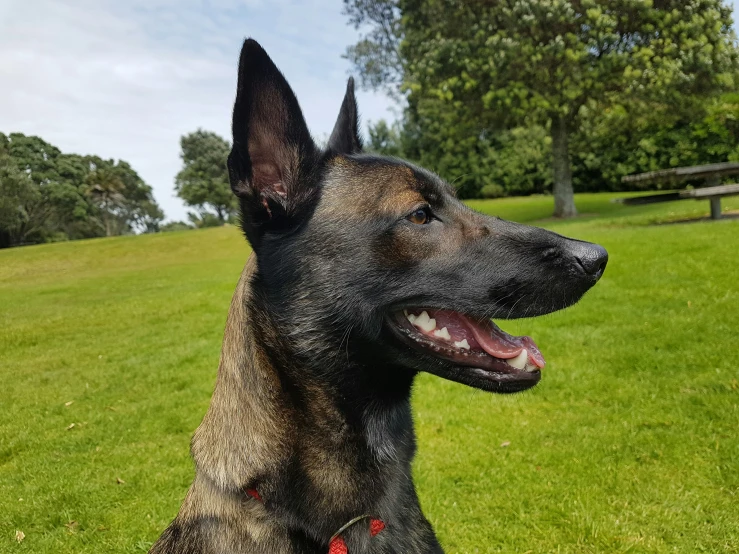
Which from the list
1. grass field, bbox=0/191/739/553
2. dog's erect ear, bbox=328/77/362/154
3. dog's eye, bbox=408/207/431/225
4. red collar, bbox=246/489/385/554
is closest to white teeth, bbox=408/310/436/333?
dog's eye, bbox=408/207/431/225

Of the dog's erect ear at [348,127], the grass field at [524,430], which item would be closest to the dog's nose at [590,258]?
the dog's erect ear at [348,127]

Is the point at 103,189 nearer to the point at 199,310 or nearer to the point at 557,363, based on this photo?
the point at 199,310

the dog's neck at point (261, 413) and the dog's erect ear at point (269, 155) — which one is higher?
the dog's erect ear at point (269, 155)

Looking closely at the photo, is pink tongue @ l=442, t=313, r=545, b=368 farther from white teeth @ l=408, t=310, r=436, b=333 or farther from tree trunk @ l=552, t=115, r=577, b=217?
tree trunk @ l=552, t=115, r=577, b=217

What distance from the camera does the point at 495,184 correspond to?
102 feet

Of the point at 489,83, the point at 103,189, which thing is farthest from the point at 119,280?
the point at 103,189

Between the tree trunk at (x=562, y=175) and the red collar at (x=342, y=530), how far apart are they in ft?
64.0

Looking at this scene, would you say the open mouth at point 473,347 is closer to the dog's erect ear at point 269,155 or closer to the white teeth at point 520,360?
the white teeth at point 520,360

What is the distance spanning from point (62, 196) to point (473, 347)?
180ft

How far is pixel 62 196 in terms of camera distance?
48.4 m

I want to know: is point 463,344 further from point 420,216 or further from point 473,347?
point 420,216

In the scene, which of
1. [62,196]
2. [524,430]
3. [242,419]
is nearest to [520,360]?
[242,419]

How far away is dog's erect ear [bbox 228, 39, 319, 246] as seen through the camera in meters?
1.94

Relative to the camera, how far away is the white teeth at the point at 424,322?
2119 millimetres
